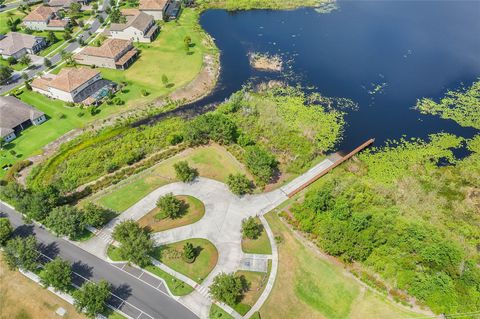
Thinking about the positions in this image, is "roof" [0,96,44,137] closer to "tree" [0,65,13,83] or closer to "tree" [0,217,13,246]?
"tree" [0,65,13,83]

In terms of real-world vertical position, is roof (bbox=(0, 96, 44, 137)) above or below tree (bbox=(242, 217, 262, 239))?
above

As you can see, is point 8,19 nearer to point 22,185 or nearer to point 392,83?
point 22,185

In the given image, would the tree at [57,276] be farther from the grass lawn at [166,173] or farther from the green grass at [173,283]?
the grass lawn at [166,173]

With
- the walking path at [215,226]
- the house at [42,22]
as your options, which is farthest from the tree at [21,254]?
the house at [42,22]

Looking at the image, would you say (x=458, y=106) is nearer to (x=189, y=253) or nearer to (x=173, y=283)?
(x=189, y=253)

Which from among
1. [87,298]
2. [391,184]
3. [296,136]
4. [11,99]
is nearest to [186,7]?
[11,99]

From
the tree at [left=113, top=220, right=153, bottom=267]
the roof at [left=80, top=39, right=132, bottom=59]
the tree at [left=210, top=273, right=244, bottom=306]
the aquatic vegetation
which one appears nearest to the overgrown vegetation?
the aquatic vegetation
